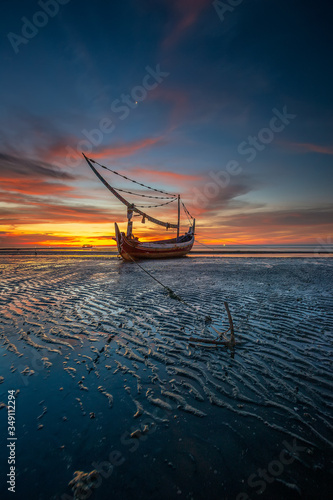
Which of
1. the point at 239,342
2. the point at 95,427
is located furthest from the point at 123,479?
the point at 239,342

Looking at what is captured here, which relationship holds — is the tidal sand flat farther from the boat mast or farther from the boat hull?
the boat mast

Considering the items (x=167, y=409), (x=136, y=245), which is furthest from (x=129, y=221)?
(x=167, y=409)

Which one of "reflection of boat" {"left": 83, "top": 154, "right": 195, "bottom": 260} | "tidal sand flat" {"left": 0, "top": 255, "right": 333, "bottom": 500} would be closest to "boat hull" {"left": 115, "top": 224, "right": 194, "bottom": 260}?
"reflection of boat" {"left": 83, "top": 154, "right": 195, "bottom": 260}

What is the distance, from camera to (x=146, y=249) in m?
33.5

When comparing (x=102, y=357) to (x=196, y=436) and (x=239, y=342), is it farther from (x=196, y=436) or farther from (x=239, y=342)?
(x=239, y=342)

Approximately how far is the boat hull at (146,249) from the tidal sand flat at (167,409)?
23770mm

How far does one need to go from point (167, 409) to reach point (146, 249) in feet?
101

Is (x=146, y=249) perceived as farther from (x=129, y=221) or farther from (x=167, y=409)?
(x=167, y=409)

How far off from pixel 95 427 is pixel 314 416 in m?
3.02

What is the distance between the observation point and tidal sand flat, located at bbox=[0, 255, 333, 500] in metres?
2.17

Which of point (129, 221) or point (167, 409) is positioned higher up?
point (129, 221)

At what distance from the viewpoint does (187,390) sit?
11.5ft

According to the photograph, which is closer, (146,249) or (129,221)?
(129,221)

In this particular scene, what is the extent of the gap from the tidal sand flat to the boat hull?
23.8m
